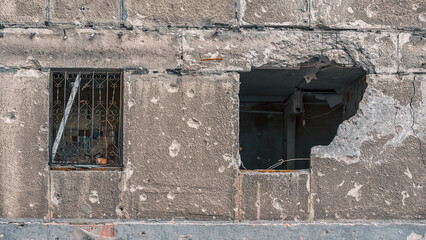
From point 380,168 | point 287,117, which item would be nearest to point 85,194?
point 380,168

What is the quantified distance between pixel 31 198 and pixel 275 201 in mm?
2347

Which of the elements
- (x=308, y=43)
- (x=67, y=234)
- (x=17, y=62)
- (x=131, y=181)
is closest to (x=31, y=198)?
(x=67, y=234)

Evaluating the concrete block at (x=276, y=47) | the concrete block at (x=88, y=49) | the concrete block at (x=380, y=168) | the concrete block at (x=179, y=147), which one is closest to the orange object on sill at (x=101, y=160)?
the concrete block at (x=179, y=147)

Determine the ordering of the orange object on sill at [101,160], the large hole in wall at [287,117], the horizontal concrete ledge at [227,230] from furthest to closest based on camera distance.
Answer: the large hole in wall at [287,117] < the orange object on sill at [101,160] < the horizontal concrete ledge at [227,230]

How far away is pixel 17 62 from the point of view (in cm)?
362

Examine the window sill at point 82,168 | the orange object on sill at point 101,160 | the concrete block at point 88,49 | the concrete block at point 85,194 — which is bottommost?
the concrete block at point 85,194

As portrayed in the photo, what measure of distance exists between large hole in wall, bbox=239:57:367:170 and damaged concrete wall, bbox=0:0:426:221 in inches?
57.0

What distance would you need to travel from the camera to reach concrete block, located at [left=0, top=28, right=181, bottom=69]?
143 inches

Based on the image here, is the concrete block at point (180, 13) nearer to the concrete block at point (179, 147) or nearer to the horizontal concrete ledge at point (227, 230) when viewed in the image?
the concrete block at point (179, 147)

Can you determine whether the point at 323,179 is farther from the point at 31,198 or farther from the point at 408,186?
the point at 31,198

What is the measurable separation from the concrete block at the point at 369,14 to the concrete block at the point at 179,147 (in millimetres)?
1156

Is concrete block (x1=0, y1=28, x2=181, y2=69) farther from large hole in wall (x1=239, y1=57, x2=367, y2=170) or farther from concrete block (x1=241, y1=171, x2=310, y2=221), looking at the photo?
large hole in wall (x1=239, y1=57, x2=367, y2=170)

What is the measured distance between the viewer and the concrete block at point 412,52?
3.64 m

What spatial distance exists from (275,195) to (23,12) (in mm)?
3021
